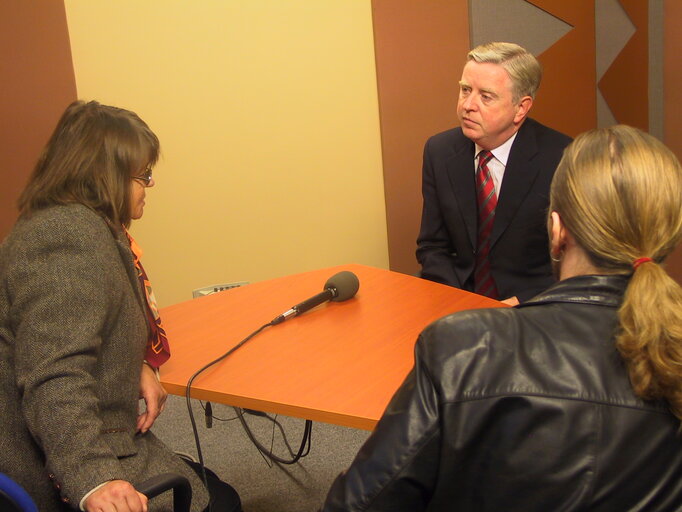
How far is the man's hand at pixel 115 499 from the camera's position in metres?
1.29

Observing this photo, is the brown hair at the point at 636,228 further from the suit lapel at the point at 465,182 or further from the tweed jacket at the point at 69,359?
the suit lapel at the point at 465,182

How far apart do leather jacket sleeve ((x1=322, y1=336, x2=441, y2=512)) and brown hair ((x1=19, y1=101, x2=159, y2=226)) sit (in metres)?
0.84

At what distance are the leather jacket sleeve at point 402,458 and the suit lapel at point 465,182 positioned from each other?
1.79 m

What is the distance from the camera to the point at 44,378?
4.31ft

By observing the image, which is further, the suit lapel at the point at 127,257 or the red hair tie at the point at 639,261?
the suit lapel at the point at 127,257

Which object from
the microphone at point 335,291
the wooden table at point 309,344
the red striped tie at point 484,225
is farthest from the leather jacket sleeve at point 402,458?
the red striped tie at point 484,225

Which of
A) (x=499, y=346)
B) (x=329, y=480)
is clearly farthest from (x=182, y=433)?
(x=499, y=346)

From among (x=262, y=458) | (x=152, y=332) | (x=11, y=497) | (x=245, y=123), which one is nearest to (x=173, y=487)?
(x=11, y=497)

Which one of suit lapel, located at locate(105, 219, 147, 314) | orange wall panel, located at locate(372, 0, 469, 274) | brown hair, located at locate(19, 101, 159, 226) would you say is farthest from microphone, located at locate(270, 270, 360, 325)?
orange wall panel, located at locate(372, 0, 469, 274)

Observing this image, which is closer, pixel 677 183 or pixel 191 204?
pixel 677 183

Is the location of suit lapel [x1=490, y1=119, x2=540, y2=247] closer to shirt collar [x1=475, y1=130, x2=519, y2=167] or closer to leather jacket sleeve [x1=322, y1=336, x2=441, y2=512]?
shirt collar [x1=475, y1=130, x2=519, y2=167]

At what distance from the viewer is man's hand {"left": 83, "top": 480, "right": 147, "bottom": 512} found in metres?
1.29

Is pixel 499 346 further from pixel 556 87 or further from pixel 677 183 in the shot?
pixel 556 87

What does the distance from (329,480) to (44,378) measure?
1685 mm
